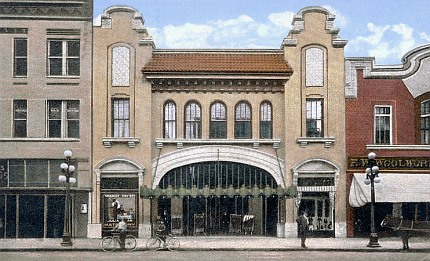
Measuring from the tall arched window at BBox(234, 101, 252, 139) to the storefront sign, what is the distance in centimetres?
241

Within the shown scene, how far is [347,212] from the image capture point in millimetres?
25719

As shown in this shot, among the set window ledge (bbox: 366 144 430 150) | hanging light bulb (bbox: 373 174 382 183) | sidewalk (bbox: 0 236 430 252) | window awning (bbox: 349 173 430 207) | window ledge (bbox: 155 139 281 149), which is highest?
window ledge (bbox: 155 139 281 149)

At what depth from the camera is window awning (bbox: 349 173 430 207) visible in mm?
24391

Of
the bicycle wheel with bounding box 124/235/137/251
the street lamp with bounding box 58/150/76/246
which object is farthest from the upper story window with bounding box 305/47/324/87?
the street lamp with bounding box 58/150/76/246

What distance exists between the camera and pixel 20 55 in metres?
24.5

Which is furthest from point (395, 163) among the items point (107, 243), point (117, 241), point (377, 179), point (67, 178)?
point (67, 178)

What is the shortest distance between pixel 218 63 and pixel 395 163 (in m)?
4.46

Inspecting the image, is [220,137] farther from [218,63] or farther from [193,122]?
[218,63]

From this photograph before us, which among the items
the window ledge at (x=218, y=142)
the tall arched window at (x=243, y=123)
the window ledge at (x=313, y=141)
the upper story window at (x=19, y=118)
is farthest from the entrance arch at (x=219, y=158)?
the upper story window at (x=19, y=118)

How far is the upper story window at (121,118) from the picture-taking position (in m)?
25.8

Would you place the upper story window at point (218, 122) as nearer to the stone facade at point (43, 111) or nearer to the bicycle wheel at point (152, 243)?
the stone facade at point (43, 111)

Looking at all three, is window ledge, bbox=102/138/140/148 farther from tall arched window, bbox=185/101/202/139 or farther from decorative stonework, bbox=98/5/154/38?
decorative stonework, bbox=98/5/154/38

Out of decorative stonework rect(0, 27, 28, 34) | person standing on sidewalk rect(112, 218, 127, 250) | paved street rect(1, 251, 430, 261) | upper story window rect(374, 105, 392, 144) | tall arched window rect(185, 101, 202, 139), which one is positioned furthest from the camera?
tall arched window rect(185, 101, 202, 139)

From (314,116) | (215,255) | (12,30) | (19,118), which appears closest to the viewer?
(215,255)
